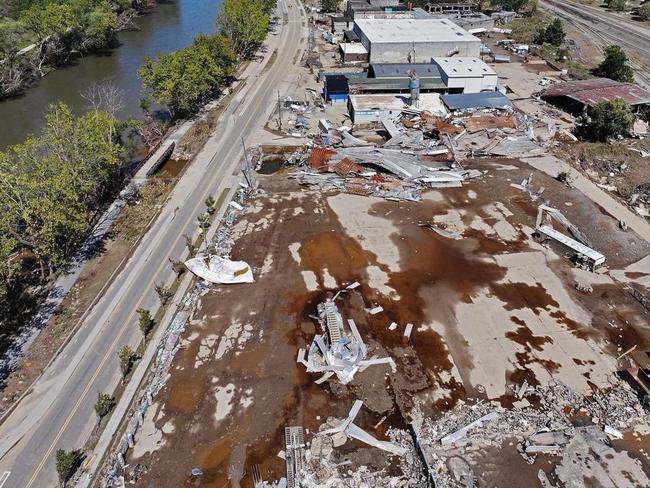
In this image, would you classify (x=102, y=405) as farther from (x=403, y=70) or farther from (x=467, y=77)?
(x=403, y=70)

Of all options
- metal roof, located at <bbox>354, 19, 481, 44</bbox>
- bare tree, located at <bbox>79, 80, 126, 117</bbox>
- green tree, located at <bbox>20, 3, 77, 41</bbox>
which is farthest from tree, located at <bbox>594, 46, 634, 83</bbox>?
green tree, located at <bbox>20, 3, 77, 41</bbox>

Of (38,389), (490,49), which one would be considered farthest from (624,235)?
(490,49)

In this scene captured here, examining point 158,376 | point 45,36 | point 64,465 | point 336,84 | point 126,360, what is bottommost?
point 158,376

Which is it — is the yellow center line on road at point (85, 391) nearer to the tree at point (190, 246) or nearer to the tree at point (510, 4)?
the tree at point (190, 246)

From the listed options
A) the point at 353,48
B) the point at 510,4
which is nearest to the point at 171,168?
the point at 353,48

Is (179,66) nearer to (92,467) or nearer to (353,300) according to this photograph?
(353,300)

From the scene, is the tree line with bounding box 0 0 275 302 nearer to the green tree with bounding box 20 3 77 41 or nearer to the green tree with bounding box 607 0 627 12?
the green tree with bounding box 20 3 77 41

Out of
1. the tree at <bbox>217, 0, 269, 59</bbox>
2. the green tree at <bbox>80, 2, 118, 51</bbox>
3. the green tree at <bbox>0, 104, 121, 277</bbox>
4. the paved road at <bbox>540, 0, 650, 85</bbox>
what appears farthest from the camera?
the paved road at <bbox>540, 0, 650, 85</bbox>

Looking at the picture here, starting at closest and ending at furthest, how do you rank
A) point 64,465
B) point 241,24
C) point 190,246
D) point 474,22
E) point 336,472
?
point 64,465, point 336,472, point 190,246, point 241,24, point 474,22
